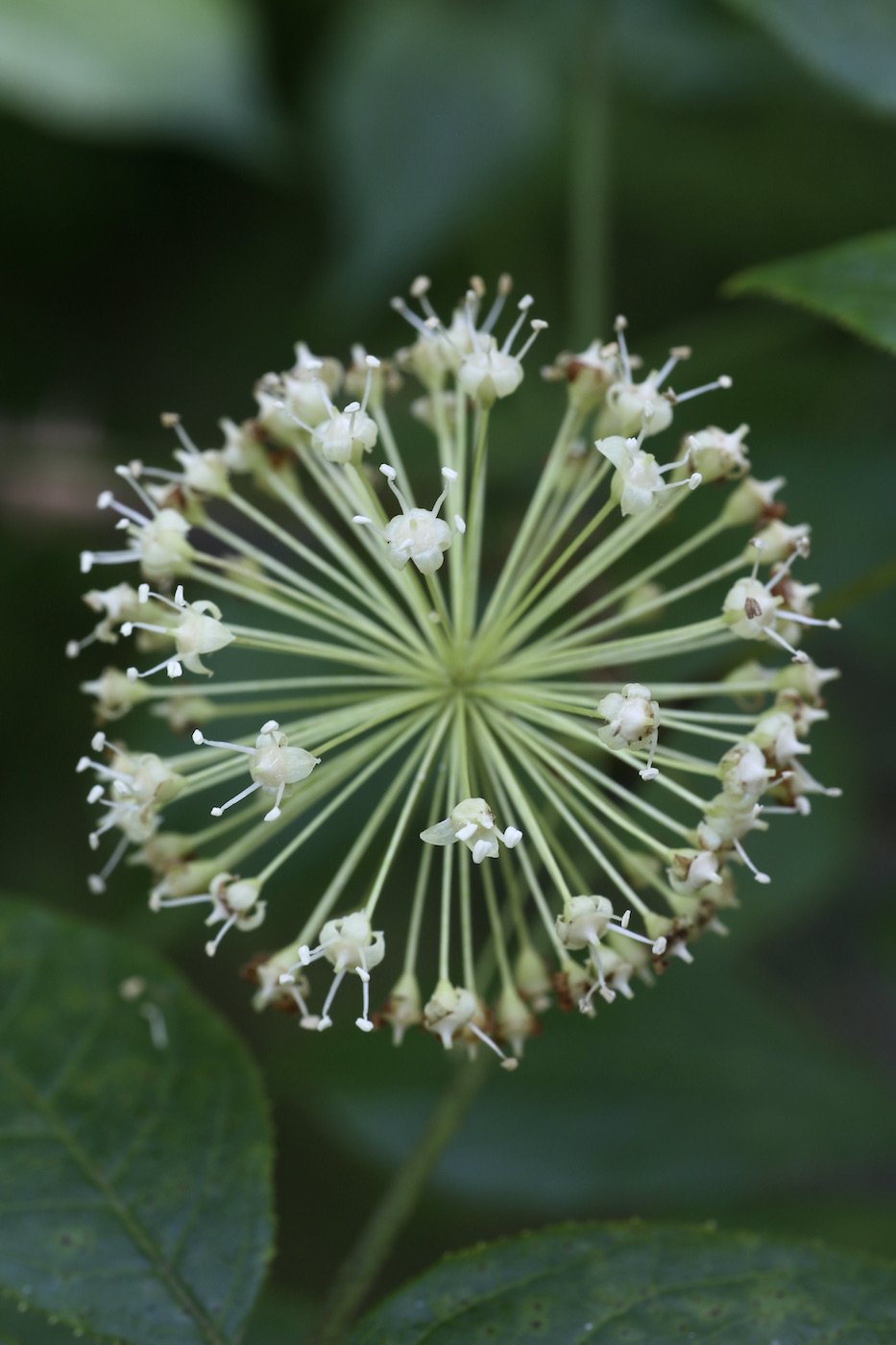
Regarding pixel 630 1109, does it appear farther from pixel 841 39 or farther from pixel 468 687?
pixel 841 39

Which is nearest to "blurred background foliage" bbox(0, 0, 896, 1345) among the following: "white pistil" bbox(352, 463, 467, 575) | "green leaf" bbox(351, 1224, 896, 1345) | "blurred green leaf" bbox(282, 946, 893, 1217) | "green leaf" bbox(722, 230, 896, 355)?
"blurred green leaf" bbox(282, 946, 893, 1217)

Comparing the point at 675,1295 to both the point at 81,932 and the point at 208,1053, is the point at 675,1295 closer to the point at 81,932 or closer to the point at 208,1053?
the point at 208,1053

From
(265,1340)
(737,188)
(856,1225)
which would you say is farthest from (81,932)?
(737,188)

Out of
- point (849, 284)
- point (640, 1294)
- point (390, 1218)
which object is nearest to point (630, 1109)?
point (390, 1218)

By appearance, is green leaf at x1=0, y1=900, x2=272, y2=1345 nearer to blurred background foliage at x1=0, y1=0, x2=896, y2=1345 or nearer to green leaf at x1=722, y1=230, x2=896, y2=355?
blurred background foliage at x1=0, y1=0, x2=896, y2=1345

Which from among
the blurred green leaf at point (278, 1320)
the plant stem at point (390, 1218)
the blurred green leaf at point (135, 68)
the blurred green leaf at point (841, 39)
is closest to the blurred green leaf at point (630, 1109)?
the blurred green leaf at point (278, 1320)
